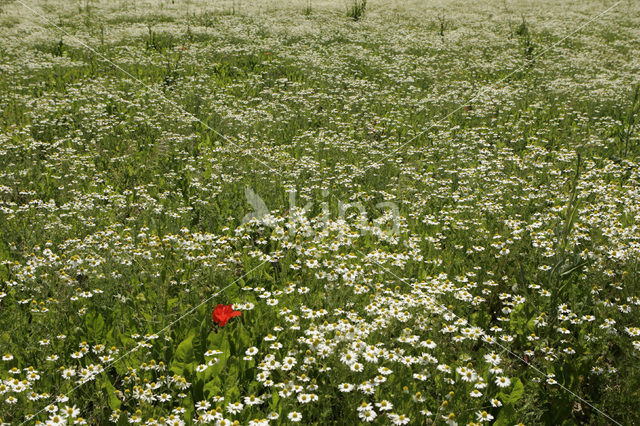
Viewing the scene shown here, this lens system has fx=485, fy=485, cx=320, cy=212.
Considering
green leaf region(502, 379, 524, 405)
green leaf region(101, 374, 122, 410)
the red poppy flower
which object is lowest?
green leaf region(101, 374, 122, 410)

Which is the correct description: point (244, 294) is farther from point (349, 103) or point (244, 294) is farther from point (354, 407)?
point (349, 103)

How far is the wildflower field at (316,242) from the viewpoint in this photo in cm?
310

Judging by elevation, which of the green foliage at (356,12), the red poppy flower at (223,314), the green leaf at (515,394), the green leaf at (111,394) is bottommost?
the green leaf at (111,394)

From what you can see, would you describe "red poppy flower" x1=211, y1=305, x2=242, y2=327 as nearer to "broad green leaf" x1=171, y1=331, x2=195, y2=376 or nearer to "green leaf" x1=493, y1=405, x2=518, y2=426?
"broad green leaf" x1=171, y1=331, x2=195, y2=376

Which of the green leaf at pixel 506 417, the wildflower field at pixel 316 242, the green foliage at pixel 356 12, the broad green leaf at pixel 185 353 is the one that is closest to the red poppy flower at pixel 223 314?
the wildflower field at pixel 316 242

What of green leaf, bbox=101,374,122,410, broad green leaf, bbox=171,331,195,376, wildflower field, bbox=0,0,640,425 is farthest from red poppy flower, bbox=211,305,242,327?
green leaf, bbox=101,374,122,410

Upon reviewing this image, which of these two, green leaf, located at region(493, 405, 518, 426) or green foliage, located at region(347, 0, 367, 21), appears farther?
green foliage, located at region(347, 0, 367, 21)

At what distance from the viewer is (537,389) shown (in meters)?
3.20

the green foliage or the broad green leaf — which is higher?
the green foliage

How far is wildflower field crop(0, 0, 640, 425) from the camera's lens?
3.10 m

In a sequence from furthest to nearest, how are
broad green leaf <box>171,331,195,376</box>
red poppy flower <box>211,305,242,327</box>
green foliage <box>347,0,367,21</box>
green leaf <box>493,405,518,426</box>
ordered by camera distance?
green foliage <box>347,0,367,21</box>
red poppy flower <box>211,305,242,327</box>
broad green leaf <box>171,331,195,376</box>
green leaf <box>493,405,518,426</box>

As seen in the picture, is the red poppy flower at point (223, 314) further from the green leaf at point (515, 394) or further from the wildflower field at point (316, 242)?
the green leaf at point (515, 394)

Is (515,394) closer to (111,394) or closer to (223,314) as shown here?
(223,314)

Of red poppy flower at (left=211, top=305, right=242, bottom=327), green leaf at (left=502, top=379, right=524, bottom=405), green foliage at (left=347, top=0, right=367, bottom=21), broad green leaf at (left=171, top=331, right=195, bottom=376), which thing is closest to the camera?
green leaf at (left=502, top=379, right=524, bottom=405)
